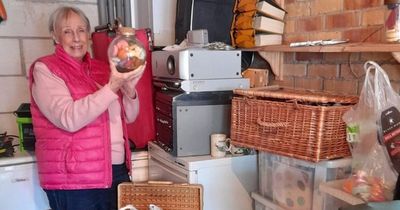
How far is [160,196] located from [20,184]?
727 millimetres

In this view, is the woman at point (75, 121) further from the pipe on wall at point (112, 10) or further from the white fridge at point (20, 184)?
the pipe on wall at point (112, 10)

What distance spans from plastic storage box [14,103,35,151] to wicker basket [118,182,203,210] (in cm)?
62

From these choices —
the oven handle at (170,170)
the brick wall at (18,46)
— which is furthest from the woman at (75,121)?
the brick wall at (18,46)

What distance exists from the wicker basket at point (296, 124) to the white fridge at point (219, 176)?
7.5 inches

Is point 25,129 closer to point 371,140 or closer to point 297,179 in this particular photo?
point 297,179

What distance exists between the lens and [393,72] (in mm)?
1381

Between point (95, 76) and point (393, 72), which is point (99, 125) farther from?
point (393, 72)

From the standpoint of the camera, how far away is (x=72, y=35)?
1521 mm

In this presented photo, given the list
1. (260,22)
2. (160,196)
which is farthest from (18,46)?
(260,22)

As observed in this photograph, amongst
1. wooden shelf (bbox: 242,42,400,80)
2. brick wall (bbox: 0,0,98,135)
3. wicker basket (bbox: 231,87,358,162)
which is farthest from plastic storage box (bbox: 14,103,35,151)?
wooden shelf (bbox: 242,42,400,80)

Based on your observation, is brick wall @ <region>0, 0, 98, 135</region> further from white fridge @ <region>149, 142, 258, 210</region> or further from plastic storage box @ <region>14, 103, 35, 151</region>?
white fridge @ <region>149, 142, 258, 210</region>

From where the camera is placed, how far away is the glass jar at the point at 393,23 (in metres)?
1.23

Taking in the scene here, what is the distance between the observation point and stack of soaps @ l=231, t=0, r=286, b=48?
1.82 m

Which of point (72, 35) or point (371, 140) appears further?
point (72, 35)
